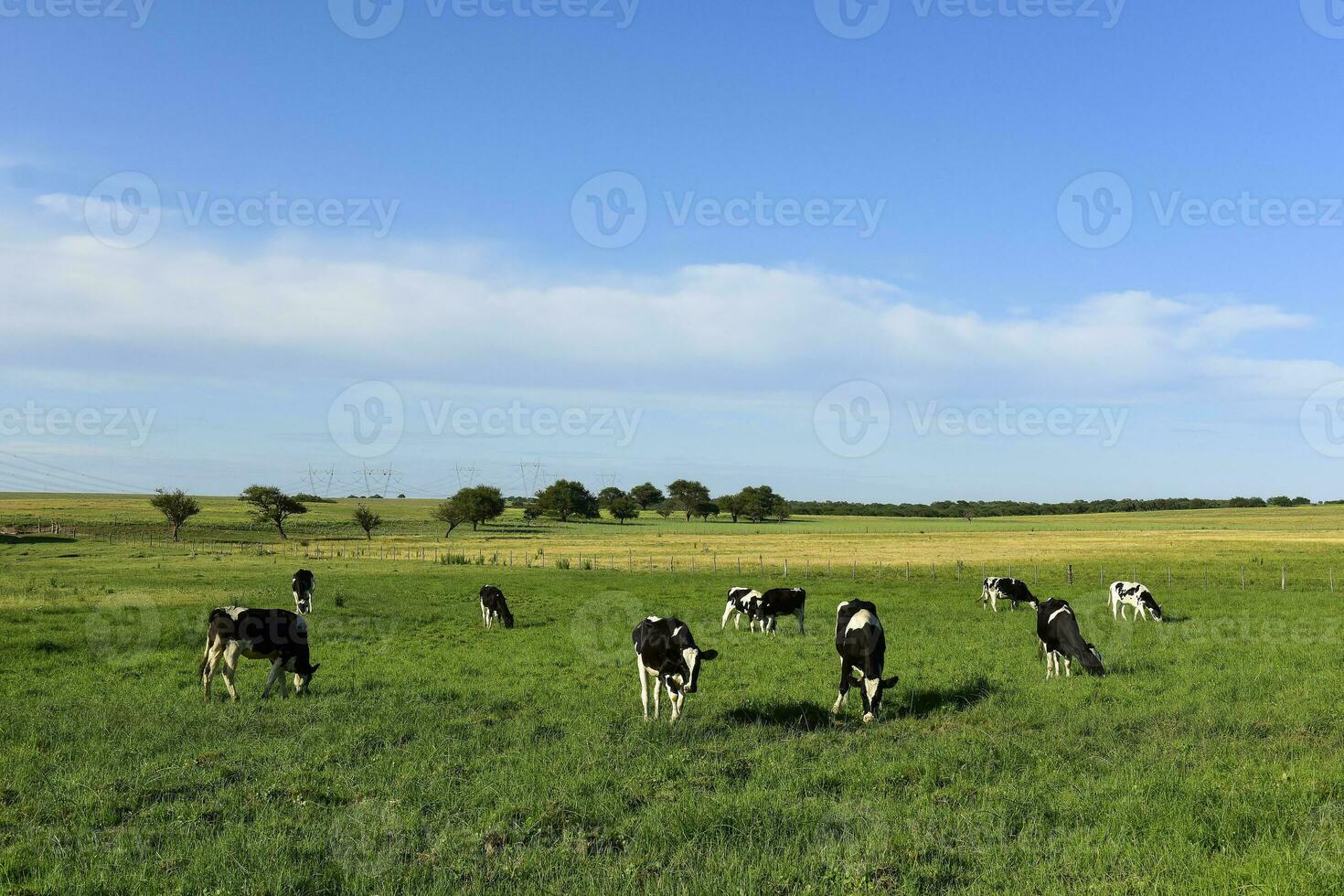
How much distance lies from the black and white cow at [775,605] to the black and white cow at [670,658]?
37.5 feet

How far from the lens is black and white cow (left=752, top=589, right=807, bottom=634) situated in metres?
26.3

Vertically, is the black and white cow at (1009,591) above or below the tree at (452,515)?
below

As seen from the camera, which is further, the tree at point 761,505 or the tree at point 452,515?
the tree at point 761,505

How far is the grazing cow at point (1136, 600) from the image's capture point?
93.3ft

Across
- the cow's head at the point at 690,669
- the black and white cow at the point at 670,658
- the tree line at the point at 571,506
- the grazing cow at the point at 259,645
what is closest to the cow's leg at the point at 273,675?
the grazing cow at the point at 259,645

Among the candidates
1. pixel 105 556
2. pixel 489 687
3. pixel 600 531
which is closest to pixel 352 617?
pixel 489 687

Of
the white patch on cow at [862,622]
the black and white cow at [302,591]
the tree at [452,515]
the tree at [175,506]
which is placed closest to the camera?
the white patch on cow at [862,622]

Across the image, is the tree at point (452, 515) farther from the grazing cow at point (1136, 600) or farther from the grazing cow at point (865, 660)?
the grazing cow at point (865, 660)

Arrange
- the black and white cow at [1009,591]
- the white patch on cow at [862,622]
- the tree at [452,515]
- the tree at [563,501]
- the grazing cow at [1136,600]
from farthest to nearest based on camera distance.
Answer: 1. the tree at [563,501]
2. the tree at [452,515]
3. the black and white cow at [1009,591]
4. the grazing cow at [1136,600]
5. the white patch on cow at [862,622]

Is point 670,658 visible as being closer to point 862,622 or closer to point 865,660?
point 865,660

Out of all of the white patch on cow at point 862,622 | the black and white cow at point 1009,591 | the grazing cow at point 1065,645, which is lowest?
the black and white cow at point 1009,591

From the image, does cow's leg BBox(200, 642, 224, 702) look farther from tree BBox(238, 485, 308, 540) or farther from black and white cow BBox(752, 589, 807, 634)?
tree BBox(238, 485, 308, 540)

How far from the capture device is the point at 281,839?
26.8 feet

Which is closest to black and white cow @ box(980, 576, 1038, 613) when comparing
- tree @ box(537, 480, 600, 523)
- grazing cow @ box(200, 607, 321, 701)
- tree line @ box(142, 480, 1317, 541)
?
grazing cow @ box(200, 607, 321, 701)
